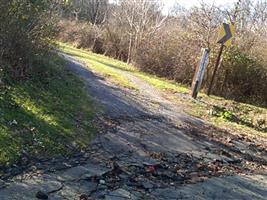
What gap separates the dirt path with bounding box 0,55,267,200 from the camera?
566cm

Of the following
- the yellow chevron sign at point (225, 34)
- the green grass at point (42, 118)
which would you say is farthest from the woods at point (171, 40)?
the yellow chevron sign at point (225, 34)

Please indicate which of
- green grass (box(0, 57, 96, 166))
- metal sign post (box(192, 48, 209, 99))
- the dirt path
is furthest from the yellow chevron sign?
green grass (box(0, 57, 96, 166))

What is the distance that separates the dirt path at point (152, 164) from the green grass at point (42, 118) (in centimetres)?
39

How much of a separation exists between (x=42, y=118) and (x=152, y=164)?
6.89ft

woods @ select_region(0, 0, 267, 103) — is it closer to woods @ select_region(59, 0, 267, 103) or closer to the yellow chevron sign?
woods @ select_region(59, 0, 267, 103)

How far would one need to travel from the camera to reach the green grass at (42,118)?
6.51 m

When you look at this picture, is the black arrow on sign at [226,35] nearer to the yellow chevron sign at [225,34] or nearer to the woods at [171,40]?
the yellow chevron sign at [225,34]

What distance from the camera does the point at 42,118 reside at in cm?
770

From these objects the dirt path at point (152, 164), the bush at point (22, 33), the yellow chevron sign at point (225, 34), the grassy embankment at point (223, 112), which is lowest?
the dirt path at point (152, 164)

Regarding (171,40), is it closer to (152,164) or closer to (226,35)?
(226,35)

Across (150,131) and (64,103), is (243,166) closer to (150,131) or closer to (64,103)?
(150,131)

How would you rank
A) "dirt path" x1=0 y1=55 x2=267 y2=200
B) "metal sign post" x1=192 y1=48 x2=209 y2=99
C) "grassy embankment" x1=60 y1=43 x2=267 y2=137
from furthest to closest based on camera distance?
"metal sign post" x1=192 y1=48 x2=209 y2=99 < "grassy embankment" x1=60 y1=43 x2=267 y2=137 < "dirt path" x1=0 y1=55 x2=267 y2=200

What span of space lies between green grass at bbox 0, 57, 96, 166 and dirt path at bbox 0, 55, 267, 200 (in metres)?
0.39

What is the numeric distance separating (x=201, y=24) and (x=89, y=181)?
13.6m
